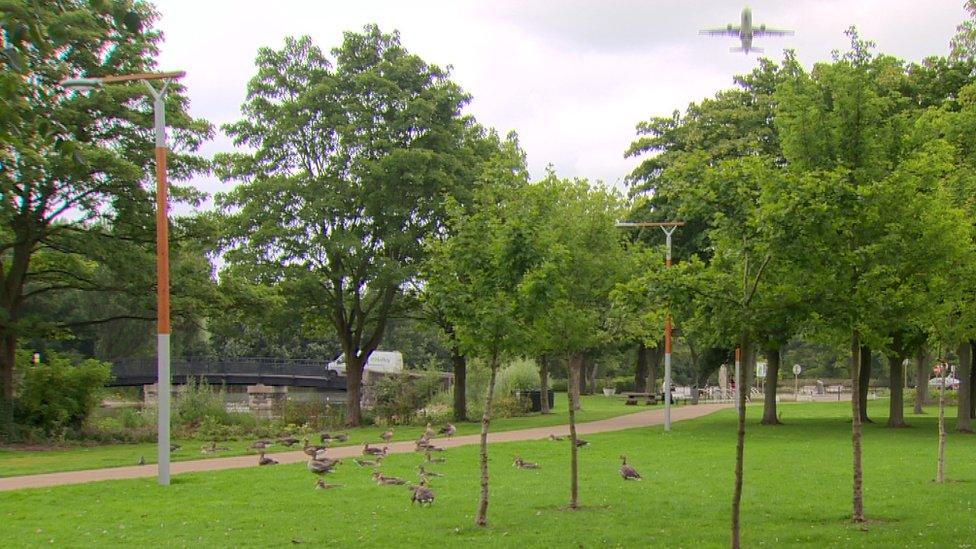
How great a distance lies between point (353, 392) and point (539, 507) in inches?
948

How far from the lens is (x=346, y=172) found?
36.4m

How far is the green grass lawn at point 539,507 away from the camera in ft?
39.1

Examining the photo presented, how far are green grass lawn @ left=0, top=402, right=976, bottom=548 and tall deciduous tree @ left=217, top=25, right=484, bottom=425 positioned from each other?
1419 centimetres

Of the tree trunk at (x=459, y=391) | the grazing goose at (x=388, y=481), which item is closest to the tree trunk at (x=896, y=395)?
the tree trunk at (x=459, y=391)

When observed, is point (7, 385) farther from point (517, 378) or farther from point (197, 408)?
point (517, 378)

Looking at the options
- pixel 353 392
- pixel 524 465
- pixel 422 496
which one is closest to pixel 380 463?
pixel 524 465

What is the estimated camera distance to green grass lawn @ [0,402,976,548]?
1192cm

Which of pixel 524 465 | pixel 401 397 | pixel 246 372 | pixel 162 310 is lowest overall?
pixel 246 372

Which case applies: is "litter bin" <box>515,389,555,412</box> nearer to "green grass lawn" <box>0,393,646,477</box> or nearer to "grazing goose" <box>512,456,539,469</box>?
"green grass lawn" <box>0,393,646,477</box>

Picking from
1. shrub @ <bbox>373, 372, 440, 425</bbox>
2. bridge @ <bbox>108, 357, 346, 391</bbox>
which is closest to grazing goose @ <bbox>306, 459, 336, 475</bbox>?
shrub @ <bbox>373, 372, 440, 425</bbox>

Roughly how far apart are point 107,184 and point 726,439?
20632 mm

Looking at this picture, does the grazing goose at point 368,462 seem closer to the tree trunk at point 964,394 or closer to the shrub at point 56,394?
the shrub at point 56,394

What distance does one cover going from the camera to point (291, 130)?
35938 millimetres

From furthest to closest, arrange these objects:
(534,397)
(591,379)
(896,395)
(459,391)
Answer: (591,379)
(534,397)
(459,391)
(896,395)
